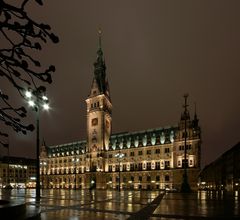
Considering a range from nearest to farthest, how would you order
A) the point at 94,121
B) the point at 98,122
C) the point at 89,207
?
the point at 89,207 → the point at 98,122 → the point at 94,121

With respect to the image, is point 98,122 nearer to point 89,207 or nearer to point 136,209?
point 89,207

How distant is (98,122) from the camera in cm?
13462

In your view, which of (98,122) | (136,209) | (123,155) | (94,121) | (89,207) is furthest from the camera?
(94,121)

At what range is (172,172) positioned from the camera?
112562 millimetres

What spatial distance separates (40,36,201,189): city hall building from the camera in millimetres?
112000

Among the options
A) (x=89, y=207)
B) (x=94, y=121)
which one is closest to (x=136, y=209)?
(x=89, y=207)

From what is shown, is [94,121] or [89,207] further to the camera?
[94,121]

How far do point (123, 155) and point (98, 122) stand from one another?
61.5 ft

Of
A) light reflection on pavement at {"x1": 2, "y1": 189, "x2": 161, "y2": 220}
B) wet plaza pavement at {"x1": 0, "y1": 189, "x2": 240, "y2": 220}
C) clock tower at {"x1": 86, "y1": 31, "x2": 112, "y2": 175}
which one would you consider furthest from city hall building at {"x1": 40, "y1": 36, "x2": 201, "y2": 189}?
wet plaza pavement at {"x1": 0, "y1": 189, "x2": 240, "y2": 220}

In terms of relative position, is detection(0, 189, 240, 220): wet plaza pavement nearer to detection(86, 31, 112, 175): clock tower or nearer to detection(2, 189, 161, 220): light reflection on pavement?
detection(2, 189, 161, 220): light reflection on pavement

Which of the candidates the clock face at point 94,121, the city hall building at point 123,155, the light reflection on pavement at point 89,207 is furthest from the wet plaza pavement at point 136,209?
the clock face at point 94,121

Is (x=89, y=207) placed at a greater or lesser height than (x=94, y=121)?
lesser

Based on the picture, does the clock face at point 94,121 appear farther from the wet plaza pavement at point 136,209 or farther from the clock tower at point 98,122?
the wet plaza pavement at point 136,209

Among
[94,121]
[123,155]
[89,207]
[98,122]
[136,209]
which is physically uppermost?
[94,121]
